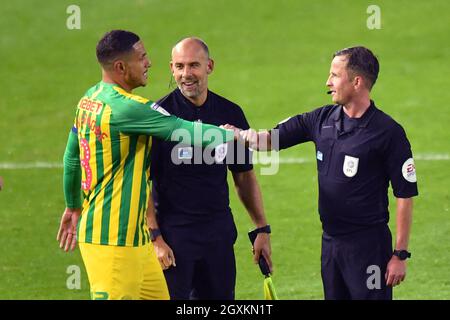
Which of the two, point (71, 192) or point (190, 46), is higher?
point (190, 46)

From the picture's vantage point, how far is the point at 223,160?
30.6 ft

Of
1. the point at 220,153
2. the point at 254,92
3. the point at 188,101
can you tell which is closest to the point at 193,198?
the point at 220,153

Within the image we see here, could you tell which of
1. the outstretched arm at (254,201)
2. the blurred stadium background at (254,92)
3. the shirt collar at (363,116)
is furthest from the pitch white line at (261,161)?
the shirt collar at (363,116)

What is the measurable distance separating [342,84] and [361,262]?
4.28ft

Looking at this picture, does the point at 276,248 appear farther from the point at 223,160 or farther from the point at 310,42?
the point at 310,42

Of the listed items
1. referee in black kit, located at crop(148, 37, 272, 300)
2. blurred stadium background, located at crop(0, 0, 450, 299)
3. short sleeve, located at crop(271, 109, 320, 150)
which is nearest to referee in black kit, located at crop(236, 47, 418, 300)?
short sleeve, located at crop(271, 109, 320, 150)

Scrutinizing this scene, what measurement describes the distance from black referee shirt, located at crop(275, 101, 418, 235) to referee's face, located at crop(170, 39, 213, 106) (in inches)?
38.3

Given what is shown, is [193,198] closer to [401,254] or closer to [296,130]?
[296,130]

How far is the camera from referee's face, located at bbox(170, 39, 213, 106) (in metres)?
9.12

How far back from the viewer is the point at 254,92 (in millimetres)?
21328

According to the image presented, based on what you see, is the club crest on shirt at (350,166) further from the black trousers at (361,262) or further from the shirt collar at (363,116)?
the black trousers at (361,262)

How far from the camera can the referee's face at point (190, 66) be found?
9117 millimetres

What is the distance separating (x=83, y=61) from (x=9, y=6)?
3790 mm

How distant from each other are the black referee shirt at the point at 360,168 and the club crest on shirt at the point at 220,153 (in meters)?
0.70
